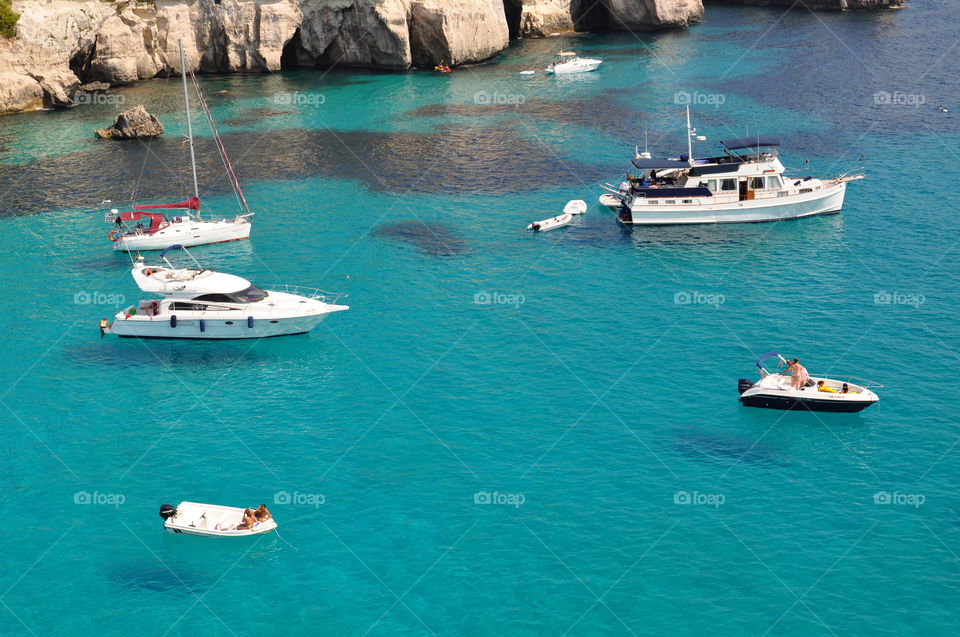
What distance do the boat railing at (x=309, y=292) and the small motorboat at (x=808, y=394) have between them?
30079mm

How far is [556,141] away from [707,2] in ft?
272

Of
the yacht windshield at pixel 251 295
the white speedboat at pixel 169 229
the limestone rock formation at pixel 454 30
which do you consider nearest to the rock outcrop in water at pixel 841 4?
the limestone rock formation at pixel 454 30

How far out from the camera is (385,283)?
248 ft

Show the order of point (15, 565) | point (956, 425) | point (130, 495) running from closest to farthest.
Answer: point (15, 565)
point (130, 495)
point (956, 425)

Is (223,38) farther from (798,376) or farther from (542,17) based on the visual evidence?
(798,376)

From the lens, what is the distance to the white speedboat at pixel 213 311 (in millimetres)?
66812

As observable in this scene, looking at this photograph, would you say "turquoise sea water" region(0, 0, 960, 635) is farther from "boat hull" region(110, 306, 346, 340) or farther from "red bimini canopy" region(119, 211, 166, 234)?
"red bimini canopy" region(119, 211, 166, 234)

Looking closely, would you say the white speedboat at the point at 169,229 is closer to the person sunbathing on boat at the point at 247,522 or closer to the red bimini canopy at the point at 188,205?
the red bimini canopy at the point at 188,205

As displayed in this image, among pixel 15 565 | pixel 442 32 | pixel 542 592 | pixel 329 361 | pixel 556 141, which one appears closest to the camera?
pixel 542 592

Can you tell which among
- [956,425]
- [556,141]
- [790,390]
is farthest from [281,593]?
[556,141]

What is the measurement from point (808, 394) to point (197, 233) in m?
51.9

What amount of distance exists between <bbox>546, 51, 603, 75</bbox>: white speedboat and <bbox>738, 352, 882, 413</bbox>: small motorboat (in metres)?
84.9

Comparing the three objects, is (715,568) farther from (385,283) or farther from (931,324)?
(385,283)

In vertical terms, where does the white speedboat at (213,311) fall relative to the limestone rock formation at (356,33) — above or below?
below
